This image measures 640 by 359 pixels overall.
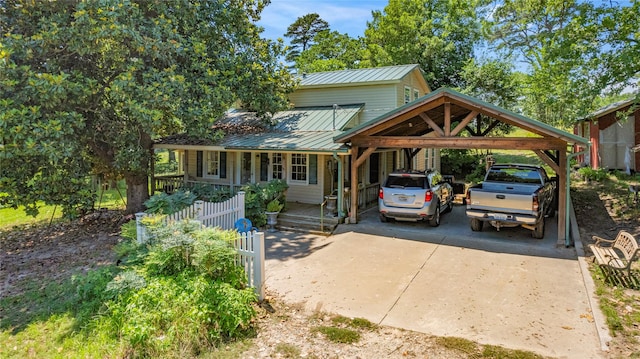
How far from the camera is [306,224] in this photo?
40.9 feet

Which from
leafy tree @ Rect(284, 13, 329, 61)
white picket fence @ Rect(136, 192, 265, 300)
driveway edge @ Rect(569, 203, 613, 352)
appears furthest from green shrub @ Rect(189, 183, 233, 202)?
leafy tree @ Rect(284, 13, 329, 61)

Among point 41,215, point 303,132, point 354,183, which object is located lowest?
point 41,215

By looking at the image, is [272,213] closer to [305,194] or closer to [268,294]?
[305,194]

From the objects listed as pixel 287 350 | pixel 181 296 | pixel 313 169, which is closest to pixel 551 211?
pixel 313 169

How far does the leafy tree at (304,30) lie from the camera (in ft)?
168

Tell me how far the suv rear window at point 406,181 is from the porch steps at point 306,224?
218 cm

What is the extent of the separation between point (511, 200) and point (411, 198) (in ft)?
9.05

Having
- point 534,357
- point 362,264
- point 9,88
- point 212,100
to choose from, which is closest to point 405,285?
point 362,264

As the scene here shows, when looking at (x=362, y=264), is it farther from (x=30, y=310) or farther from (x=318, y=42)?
(x=318, y=42)

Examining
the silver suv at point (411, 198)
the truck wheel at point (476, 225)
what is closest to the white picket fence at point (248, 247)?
the silver suv at point (411, 198)

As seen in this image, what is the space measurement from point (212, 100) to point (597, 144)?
23.2 m

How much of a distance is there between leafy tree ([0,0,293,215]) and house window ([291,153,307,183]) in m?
2.91

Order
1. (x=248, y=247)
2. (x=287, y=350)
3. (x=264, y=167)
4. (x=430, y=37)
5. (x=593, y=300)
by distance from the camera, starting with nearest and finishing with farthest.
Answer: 1. (x=287, y=350)
2. (x=593, y=300)
3. (x=248, y=247)
4. (x=264, y=167)
5. (x=430, y=37)

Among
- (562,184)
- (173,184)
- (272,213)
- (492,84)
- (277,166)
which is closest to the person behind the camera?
(562,184)
